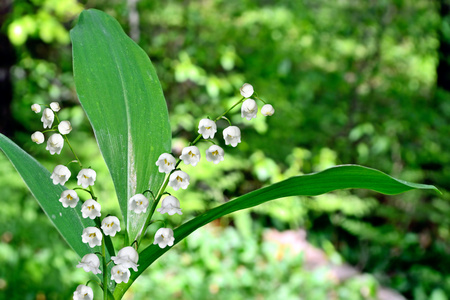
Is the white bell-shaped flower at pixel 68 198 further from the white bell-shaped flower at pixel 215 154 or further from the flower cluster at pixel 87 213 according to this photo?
the white bell-shaped flower at pixel 215 154

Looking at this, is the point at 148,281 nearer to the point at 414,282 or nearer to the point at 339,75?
the point at 339,75

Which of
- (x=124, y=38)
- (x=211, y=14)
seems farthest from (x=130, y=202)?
(x=211, y=14)

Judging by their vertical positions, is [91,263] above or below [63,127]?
below

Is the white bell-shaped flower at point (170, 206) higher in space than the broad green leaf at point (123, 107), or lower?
lower

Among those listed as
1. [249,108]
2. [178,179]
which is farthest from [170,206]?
[249,108]

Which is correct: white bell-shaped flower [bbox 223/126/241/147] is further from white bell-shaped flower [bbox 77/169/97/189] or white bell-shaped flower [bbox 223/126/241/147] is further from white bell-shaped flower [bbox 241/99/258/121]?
white bell-shaped flower [bbox 77/169/97/189]

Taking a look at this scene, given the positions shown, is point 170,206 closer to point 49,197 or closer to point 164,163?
point 164,163

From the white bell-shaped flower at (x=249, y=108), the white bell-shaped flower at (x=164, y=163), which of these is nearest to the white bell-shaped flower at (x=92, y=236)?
the white bell-shaped flower at (x=164, y=163)
